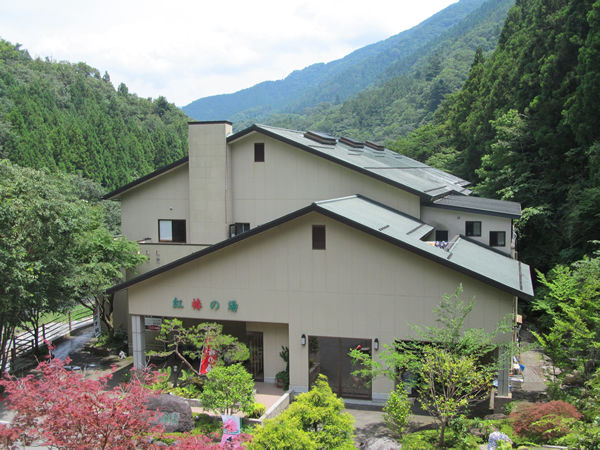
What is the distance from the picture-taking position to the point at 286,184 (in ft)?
76.1

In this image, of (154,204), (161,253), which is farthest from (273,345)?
(154,204)

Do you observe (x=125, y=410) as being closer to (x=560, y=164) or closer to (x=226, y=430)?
(x=226, y=430)

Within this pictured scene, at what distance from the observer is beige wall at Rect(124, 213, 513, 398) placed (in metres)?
15.6

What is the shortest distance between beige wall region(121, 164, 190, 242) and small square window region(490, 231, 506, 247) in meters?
14.3

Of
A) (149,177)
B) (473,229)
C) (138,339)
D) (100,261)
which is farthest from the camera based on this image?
(149,177)

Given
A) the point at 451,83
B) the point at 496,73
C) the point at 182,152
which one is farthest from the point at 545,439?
the point at 451,83

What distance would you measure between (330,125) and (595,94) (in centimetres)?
14739

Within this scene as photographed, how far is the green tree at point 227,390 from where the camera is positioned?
13602mm

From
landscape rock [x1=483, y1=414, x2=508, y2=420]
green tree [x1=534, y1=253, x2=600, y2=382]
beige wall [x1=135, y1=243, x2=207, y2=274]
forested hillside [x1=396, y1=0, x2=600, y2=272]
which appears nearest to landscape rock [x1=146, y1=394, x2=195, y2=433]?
landscape rock [x1=483, y1=414, x2=508, y2=420]

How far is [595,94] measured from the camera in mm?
25156

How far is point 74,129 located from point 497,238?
7121cm

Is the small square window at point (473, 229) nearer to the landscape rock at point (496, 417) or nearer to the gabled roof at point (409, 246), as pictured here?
the gabled roof at point (409, 246)

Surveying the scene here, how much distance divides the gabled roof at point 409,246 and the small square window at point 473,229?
1.04m

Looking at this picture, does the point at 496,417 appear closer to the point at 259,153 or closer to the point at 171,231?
the point at 259,153
